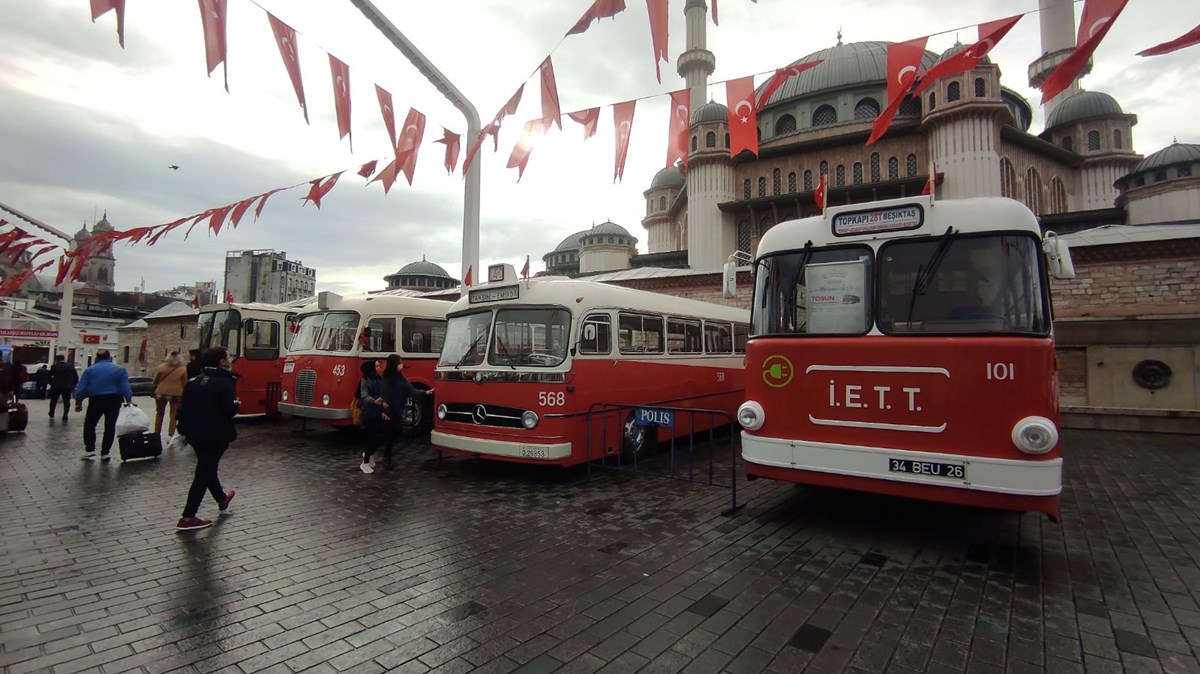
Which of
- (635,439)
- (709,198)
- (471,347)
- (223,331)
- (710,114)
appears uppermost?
(710,114)

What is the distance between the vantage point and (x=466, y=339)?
26.9 ft

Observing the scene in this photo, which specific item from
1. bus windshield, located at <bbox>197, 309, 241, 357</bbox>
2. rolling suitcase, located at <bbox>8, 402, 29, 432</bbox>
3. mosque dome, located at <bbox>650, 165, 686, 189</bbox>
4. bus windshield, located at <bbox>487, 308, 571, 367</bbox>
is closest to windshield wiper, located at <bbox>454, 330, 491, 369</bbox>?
bus windshield, located at <bbox>487, 308, 571, 367</bbox>

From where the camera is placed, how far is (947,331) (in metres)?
4.81

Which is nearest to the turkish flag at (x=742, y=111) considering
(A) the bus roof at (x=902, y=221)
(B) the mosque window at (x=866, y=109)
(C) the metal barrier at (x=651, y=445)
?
(A) the bus roof at (x=902, y=221)

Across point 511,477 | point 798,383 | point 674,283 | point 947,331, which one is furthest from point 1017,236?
point 674,283

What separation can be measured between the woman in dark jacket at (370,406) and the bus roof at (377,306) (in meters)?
3.17

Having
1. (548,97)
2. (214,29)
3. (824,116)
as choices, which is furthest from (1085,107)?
(214,29)

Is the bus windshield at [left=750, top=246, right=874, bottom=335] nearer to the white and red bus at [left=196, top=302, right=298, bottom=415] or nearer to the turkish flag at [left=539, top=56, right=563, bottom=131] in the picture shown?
the turkish flag at [left=539, top=56, right=563, bottom=131]

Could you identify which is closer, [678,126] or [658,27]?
[658,27]

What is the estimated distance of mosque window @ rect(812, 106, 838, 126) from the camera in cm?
3975

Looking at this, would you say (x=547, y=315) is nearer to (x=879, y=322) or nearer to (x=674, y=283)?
(x=879, y=322)

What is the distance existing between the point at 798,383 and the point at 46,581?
638 centimetres

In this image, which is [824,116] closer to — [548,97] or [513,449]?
[548,97]

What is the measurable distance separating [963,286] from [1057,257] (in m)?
1.14
